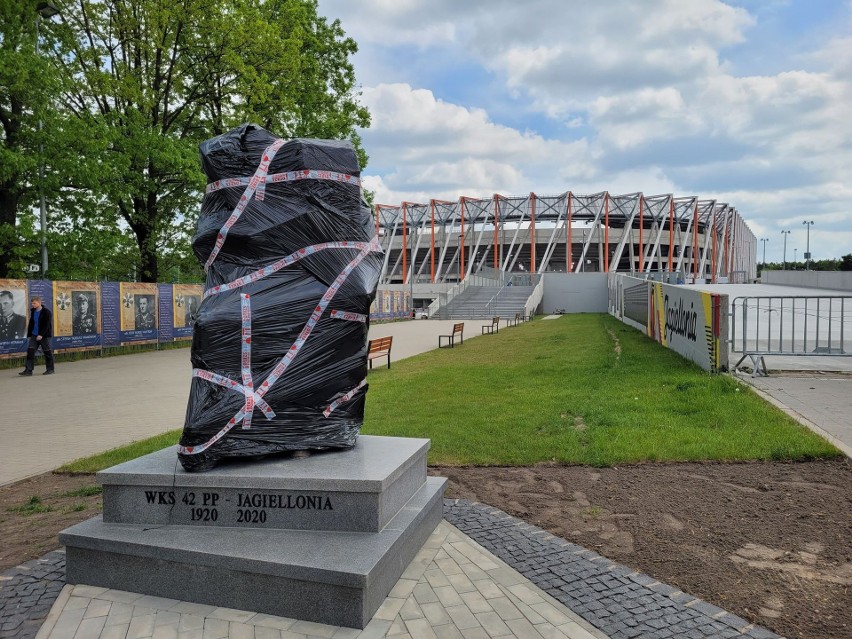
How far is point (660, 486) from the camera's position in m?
5.00

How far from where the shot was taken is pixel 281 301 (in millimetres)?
3863

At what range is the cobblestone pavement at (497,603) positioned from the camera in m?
2.87

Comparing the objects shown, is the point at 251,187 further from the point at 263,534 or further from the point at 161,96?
the point at 161,96

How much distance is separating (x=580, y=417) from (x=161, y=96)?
18.9 m

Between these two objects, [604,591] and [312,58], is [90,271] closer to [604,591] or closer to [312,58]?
[312,58]

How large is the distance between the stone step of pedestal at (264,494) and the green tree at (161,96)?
1499 centimetres

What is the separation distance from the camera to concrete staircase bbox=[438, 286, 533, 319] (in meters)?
44.3

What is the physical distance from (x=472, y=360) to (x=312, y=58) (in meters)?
16.0

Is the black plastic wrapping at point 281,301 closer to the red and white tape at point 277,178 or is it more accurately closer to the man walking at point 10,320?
the red and white tape at point 277,178

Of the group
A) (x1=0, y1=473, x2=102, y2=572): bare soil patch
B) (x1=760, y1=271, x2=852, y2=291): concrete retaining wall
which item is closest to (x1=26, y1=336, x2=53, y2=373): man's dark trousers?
(x1=0, y1=473, x2=102, y2=572): bare soil patch

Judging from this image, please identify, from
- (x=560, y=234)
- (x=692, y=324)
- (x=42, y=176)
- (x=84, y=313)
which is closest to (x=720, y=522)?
(x=692, y=324)

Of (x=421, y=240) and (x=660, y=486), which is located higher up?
(x=421, y=240)

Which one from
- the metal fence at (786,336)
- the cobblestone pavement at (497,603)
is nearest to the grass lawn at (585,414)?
the metal fence at (786,336)

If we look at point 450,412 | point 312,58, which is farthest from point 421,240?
point 450,412
